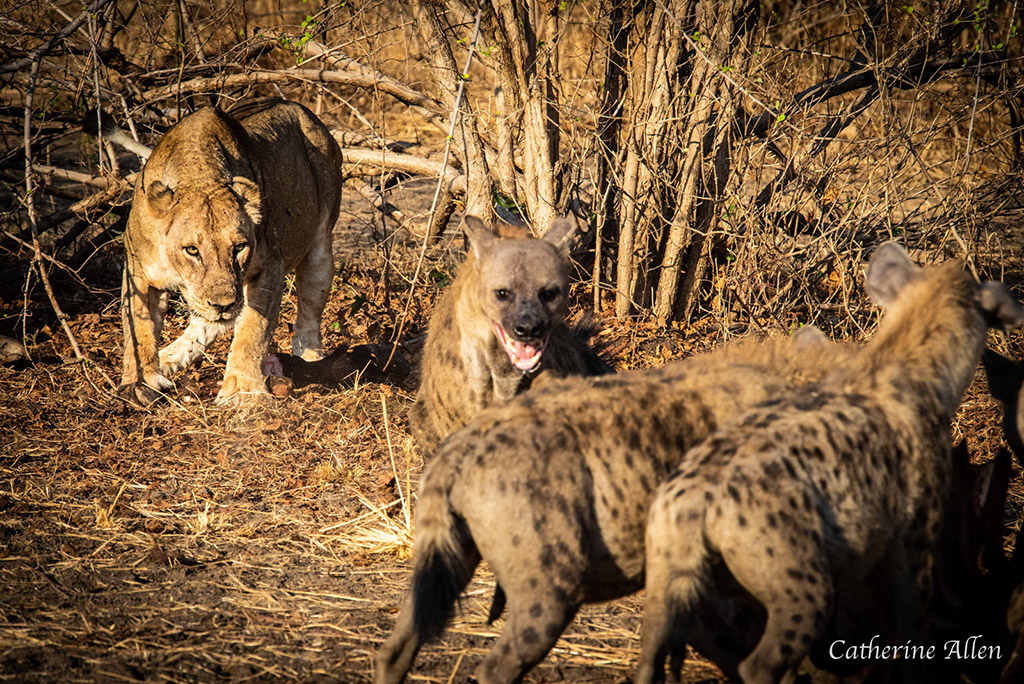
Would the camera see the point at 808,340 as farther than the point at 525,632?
Yes

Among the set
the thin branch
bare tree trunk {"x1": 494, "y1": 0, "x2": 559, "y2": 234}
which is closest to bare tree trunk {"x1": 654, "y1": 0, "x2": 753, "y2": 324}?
bare tree trunk {"x1": 494, "y1": 0, "x2": 559, "y2": 234}

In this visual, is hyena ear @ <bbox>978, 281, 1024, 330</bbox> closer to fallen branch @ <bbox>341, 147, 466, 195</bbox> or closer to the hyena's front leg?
fallen branch @ <bbox>341, 147, 466, 195</bbox>

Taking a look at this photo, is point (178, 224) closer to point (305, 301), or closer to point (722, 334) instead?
point (305, 301)

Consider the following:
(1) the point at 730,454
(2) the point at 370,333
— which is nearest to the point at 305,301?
(2) the point at 370,333

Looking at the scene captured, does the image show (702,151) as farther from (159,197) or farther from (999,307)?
(159,197)

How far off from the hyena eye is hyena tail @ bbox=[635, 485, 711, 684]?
2.18 m

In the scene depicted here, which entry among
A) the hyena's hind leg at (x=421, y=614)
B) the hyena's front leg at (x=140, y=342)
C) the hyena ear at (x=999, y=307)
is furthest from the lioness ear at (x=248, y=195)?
the hyena ear at (x=999, y=307)

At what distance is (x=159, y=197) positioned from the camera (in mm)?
6168

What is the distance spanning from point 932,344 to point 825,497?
3.10 feet

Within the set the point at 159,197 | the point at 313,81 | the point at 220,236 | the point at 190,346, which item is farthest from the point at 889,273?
the point at 313,81

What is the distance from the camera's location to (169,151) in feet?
21.5

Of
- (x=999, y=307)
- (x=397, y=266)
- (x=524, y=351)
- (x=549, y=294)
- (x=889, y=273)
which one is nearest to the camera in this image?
(x=999, y=307)

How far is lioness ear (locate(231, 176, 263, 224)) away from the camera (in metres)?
6.33

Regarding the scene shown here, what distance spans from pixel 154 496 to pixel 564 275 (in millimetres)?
2465
